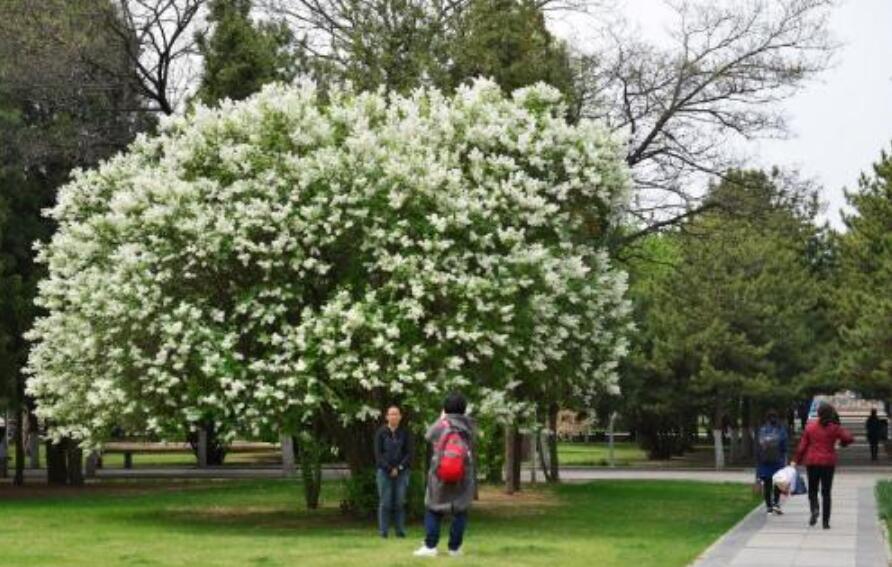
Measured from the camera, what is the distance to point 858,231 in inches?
2181

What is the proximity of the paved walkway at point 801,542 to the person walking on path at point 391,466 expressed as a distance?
404cm

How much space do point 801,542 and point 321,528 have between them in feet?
22.8

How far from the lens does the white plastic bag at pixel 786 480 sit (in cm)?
2375

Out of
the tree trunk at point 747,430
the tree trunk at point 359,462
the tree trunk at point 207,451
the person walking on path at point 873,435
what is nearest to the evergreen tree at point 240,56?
the tree trunk at point 359,462

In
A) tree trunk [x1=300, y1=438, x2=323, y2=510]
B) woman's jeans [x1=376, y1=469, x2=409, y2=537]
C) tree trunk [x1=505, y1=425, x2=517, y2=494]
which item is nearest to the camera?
woman's jeans [x1=376, y1=469, x2=409, y2=537]

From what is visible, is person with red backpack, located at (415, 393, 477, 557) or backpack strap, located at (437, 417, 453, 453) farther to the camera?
backpack strap, located at (437, 417, 453, 453)

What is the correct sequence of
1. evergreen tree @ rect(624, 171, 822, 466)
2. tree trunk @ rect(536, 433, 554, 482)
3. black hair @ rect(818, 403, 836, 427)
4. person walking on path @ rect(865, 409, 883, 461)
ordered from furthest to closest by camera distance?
person walking on path @ rect(865, 409, 883, 461), evergreen tree @ rect(624, 171, 822, 466), tree trunk @ rect(536, 433, 554, 482), black hair @ rect(818, 403, 836, 427)

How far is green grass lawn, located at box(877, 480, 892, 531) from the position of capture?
78.0 ft

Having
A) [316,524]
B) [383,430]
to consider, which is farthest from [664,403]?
[383,430]

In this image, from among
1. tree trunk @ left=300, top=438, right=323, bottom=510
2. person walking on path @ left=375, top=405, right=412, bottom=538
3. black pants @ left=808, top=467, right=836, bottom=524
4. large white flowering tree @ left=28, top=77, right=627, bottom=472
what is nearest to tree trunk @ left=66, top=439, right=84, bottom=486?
tree trunk @ left=300, top=438, right=323, bottom=510

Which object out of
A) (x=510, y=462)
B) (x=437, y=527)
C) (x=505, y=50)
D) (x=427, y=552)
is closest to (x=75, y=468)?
(x=510, y=462)

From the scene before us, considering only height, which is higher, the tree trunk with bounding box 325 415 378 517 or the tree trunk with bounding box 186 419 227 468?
the tree trunk with bounding box 325 415 378 517

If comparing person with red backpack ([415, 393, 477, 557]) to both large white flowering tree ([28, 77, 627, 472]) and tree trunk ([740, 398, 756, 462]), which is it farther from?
tree trunk ([740, 398, 756, 462])

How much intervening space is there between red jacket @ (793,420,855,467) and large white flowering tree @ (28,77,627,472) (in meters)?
3.81
